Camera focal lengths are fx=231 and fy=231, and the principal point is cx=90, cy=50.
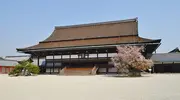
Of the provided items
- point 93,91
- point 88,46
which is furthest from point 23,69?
point 93,91

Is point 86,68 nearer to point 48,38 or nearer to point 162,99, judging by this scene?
point 48,38

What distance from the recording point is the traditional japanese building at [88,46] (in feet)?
109

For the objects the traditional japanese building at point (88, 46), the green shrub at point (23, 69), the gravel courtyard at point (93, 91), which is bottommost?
the green shrub at point (23, 69)

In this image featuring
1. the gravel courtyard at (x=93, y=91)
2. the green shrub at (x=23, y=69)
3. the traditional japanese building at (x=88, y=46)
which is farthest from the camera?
the traditional japanese building at (x=88, y=46)

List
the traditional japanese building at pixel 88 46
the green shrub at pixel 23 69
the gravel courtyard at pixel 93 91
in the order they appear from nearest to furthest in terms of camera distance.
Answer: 1. the gravel courtyard at pixel 93 91
2. the green shrub at pixel 23 69
3. the traditional japanese building at pixel 88 46

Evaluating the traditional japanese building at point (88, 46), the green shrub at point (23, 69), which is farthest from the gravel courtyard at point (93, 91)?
the traditional japanese building at point (88, 46)

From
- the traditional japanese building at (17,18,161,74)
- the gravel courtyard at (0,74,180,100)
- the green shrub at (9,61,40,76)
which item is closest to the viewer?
the gravel courtyard at (0,74,180,100)

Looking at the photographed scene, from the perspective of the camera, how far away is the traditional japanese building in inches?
1313

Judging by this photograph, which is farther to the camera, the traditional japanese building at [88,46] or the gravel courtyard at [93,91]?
the traditional japanese building at [88,46]

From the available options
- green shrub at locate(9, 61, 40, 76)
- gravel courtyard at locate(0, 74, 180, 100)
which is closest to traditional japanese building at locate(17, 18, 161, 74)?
green shrub at locate(9, 61, 40, 76)

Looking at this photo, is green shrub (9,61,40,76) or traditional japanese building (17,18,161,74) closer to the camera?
green shrub (9,61,40,76)

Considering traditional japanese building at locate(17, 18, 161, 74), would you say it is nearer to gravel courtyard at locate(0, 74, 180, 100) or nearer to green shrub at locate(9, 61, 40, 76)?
green shrub at locate(9, 61, 40, 76)

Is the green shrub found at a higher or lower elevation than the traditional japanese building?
lower

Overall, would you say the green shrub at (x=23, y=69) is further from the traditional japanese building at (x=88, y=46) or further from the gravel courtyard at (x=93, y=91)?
the gravel courtyard at (x=93, y=91)
